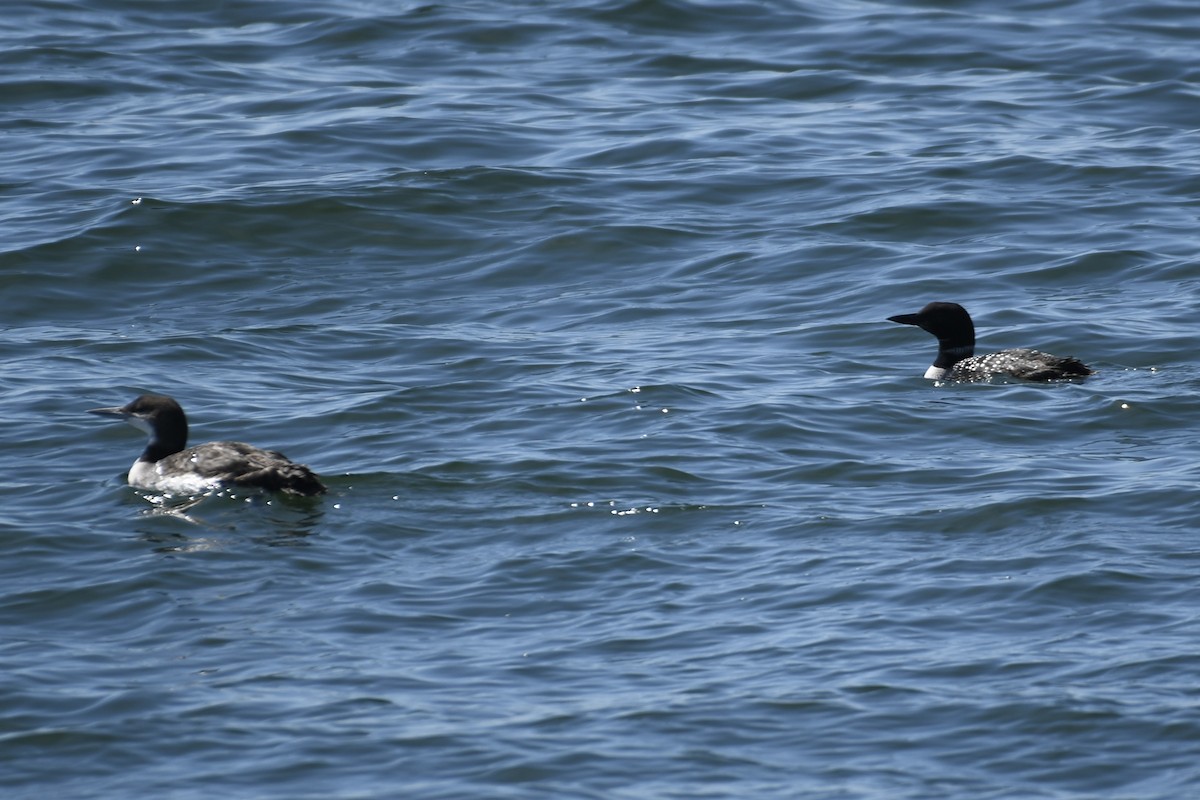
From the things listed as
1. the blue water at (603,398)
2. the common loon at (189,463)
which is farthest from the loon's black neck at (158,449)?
the blue water at (603,398)

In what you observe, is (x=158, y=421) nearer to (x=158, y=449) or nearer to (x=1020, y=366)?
(x=158, y=449)

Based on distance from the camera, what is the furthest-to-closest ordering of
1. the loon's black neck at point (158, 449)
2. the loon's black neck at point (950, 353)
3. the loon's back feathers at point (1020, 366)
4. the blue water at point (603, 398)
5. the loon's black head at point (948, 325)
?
the loon's black head at point (948, 325)
the loon's black neck at point (950, 353)
the loon's back feathers at point (1020, 366)
the loon's black neck at point (158, 449)
the blue water at point (603, 398)

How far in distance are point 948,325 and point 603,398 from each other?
289 cm

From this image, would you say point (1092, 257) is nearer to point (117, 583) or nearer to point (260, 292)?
point (260, 292)

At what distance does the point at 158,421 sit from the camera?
1214 centimetres

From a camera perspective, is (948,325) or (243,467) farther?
(948,325)

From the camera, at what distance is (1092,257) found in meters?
16.5

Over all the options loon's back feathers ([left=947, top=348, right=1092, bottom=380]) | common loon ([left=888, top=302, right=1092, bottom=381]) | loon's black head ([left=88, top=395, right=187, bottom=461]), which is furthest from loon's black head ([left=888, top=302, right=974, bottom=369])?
loon's black head ([left=88, top=395, right=187, bottom=461])

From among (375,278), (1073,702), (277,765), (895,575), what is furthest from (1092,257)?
(277,765)

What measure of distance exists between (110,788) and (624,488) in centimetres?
432

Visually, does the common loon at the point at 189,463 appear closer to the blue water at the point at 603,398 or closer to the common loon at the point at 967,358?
the blue water at the point at 603,398

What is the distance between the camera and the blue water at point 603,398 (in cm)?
829

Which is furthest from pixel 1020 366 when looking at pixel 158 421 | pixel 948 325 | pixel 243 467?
pixel 158 421

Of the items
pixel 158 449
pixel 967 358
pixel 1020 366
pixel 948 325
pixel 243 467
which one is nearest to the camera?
pixel 243 467
